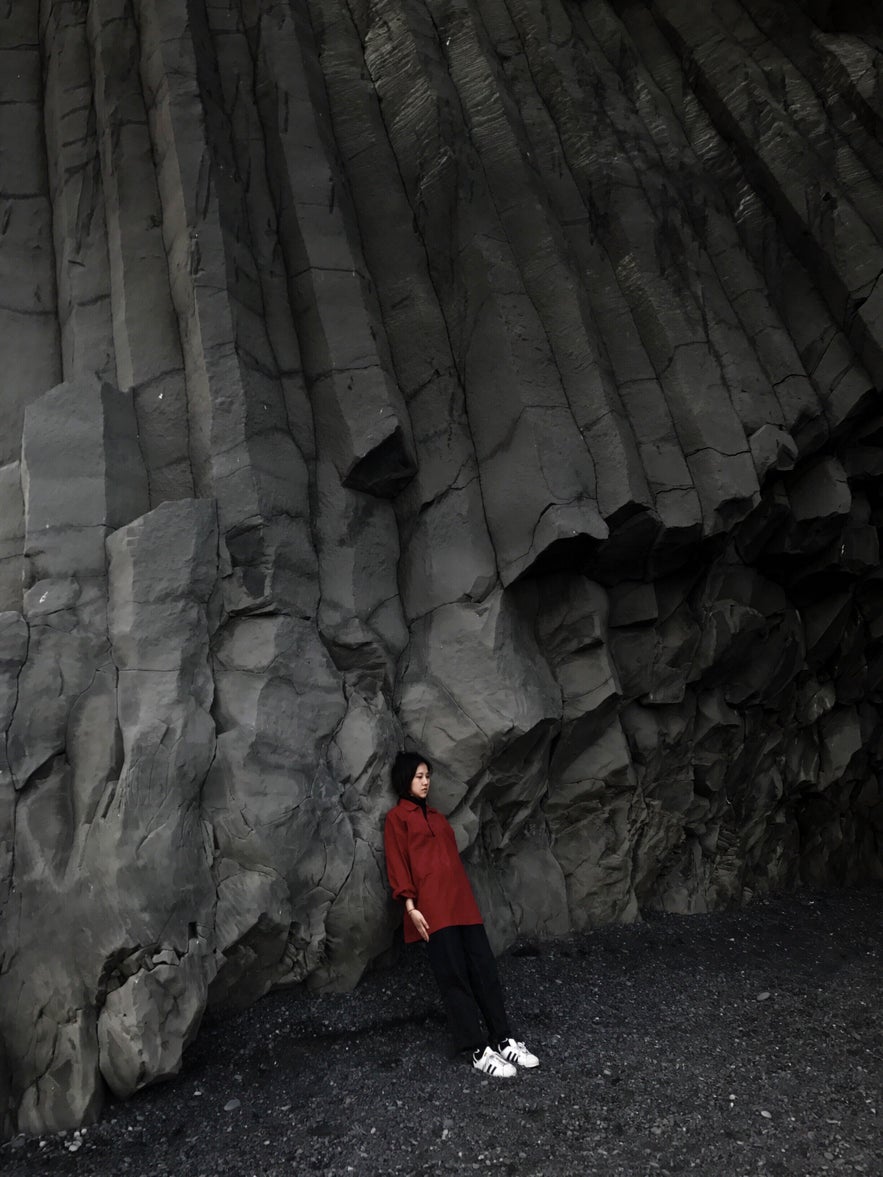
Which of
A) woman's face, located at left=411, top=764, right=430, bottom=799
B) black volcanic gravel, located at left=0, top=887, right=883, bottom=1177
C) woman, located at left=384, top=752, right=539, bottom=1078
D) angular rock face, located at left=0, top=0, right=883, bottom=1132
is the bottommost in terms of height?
black volcanic gravel, located at left=0, top=887, right=883, bottom=1177

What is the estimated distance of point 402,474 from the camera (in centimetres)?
633

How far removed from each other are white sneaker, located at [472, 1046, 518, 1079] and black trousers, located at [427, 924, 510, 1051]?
0.19 feet

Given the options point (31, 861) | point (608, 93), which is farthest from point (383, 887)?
point (608, 93)

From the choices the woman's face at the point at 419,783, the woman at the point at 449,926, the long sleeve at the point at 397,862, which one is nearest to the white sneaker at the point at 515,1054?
the woman at the point at 449,926

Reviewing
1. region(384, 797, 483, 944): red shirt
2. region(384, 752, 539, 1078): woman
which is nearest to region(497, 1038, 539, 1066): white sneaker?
region(384, 752, 539, 1078): woman

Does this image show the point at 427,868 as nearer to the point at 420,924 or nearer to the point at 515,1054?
the point at 420,924

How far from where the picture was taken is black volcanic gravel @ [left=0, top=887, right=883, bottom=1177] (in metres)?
3.95

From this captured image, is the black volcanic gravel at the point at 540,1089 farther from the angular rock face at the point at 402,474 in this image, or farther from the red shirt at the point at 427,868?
the red shirt at the point at 427,868

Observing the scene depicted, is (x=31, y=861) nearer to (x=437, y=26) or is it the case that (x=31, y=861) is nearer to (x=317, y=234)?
(x=317, y=234)

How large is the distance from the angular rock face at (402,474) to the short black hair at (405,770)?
200 millimetres

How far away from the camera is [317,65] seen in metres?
7.68

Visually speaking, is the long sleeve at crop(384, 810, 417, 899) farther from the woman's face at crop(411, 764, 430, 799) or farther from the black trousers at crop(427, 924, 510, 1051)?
the black trousers at crop(427, 924, 510, 1051)

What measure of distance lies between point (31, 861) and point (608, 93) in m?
7.94

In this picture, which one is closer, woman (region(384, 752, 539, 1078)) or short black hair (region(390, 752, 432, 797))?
woman (region(384, 752, 539, 1078))
